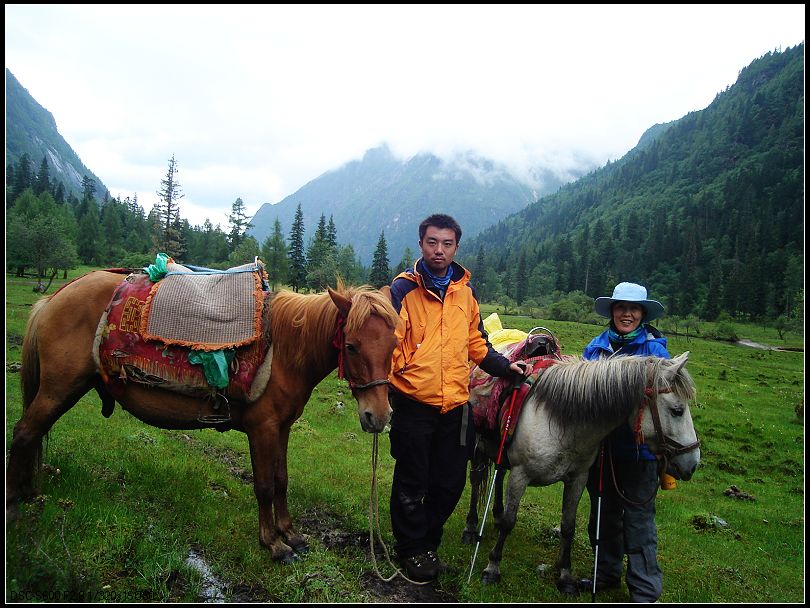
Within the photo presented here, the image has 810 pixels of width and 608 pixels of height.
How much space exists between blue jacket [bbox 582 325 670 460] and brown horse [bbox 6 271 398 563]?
8.47 feet

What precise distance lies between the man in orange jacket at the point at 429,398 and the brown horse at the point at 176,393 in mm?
437

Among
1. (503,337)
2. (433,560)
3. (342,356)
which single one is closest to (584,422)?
(433,560)

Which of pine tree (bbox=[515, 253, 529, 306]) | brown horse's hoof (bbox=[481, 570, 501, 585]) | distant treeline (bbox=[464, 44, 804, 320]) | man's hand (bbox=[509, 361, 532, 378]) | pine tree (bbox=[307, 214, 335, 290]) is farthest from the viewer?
pine tree (bbox=[515, 253, 529, 306])

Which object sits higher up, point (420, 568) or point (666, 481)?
point (666, 481)

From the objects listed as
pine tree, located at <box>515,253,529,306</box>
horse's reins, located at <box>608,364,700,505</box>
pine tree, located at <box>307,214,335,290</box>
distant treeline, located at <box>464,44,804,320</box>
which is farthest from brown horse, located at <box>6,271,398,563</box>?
pine tree, located at <box>515,253,529,306</box>

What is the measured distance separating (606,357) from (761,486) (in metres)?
9.72

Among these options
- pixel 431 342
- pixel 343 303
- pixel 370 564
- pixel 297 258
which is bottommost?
pixel 370 564

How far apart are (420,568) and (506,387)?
2.00 meters

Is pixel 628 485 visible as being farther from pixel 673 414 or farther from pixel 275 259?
pixel 275 259

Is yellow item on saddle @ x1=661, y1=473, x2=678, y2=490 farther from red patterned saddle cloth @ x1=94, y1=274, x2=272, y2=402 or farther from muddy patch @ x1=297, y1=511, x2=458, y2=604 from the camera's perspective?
red patterned saddle cloth @ x1=94, y1=274, x2=272, y2=402

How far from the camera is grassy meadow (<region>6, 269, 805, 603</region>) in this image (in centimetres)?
340

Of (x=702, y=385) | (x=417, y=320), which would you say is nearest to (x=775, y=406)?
(x=702, y=385)

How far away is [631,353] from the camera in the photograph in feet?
15.3

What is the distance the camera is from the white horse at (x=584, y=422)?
4039 mm
